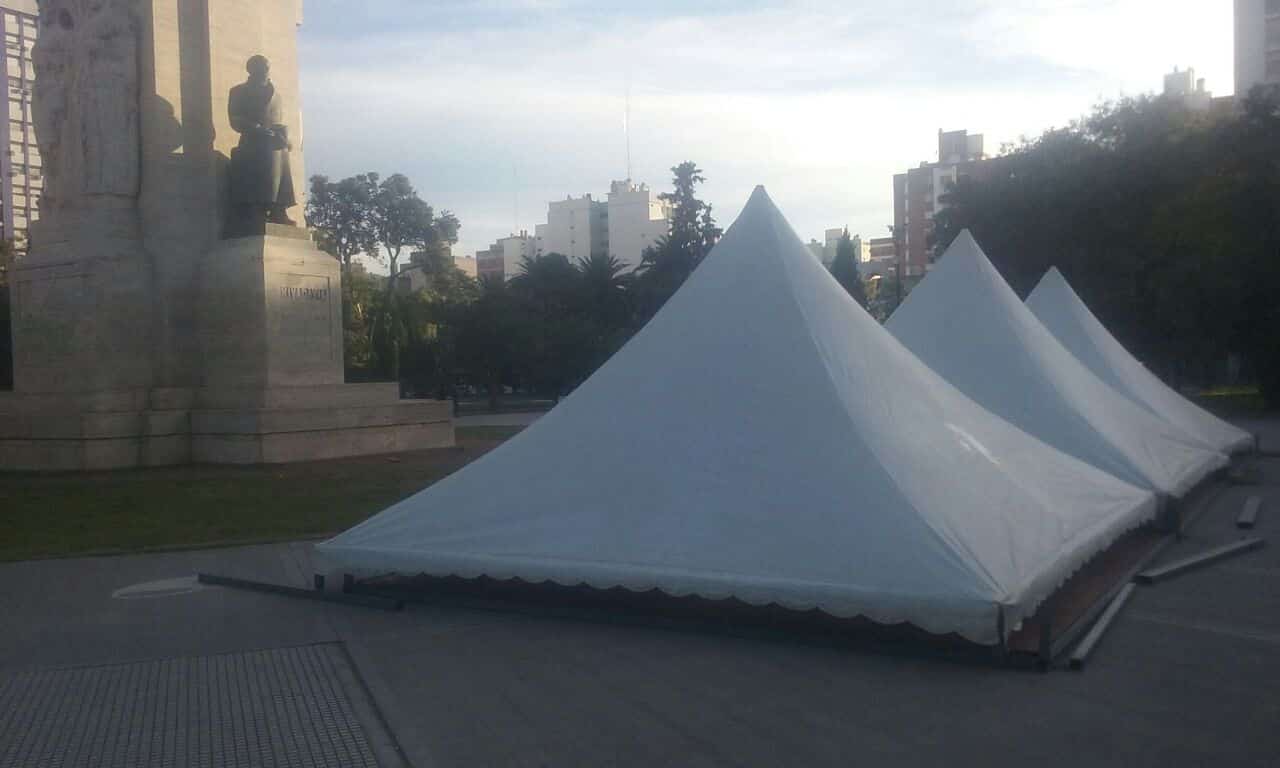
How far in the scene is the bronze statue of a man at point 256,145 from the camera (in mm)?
20094

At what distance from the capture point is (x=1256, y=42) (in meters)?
69.9

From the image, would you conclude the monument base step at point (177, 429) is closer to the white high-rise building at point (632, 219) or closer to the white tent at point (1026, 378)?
the white tent at point (1026, 378)

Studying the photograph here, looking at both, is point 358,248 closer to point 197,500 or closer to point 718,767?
point 197,500

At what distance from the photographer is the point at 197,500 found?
15.0m

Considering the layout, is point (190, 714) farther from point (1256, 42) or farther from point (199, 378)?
point (1256, 42)

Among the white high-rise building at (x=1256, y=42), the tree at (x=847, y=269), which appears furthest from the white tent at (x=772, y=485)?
the white high-rise building at (x=1256, y=42)

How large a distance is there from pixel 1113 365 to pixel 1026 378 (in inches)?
230

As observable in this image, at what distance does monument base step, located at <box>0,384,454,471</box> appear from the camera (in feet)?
60.8

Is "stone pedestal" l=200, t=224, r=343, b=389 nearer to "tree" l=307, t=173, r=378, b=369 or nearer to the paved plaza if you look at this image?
the paved plaza

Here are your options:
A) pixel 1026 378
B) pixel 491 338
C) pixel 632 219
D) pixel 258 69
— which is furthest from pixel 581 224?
pixel 1026 378

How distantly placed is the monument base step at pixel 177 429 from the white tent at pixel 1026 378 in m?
10.3

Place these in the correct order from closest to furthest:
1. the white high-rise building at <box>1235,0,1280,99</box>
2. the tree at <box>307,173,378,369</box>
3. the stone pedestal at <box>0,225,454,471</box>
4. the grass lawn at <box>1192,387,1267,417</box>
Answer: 1. the stone pedestal at <box>0,225,454,471</box>
2. the grass lawn at <box>1192,387,1267,417</box>
3. the tree at <box>307,173,378,369</box>
4. the white high-rise building at <box>1235,0,1280,99</box>

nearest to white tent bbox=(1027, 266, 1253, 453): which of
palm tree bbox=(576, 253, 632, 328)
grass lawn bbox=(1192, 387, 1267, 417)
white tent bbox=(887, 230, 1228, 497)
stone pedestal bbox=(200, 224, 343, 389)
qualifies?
white tent bbox=(887, 230, 1228, 497)

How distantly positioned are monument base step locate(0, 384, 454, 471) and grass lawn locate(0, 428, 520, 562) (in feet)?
1.69
